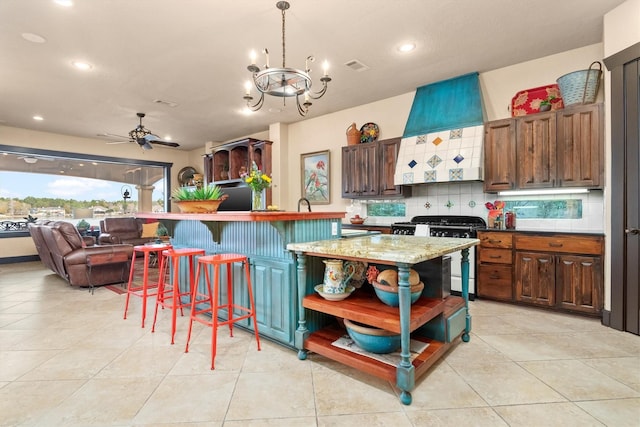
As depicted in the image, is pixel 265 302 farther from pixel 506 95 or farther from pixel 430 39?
pixel 506 95

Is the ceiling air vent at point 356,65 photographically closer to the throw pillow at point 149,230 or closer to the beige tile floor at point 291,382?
the beige tile floor at point 291,382

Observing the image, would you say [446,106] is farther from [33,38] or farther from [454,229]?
[33,38]

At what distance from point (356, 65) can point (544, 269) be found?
3.14m

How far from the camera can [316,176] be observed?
608 centimetres

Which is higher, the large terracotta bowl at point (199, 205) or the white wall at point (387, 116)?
the white wall at point (387, 116)

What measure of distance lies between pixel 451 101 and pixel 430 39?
1.17 m

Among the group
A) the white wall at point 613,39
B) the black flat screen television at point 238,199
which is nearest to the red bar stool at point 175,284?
the black flat screen television at point 238,199

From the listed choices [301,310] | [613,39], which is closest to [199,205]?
[301,310]

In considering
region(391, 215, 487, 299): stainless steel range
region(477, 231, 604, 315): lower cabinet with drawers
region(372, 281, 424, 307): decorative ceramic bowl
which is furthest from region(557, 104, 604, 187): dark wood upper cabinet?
region(372, 281, 424, 307): decorative ceramic bowl

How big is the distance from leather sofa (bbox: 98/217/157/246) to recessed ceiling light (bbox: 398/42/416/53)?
6.64 meters

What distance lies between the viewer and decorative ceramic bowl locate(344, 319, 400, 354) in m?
2.09

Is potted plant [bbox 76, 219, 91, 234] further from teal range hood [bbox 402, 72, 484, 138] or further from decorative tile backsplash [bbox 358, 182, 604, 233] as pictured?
teal range hood [bbox 402, 72, 484, 138]

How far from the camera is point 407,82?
4484 mm

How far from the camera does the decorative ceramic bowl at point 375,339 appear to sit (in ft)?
6.84
